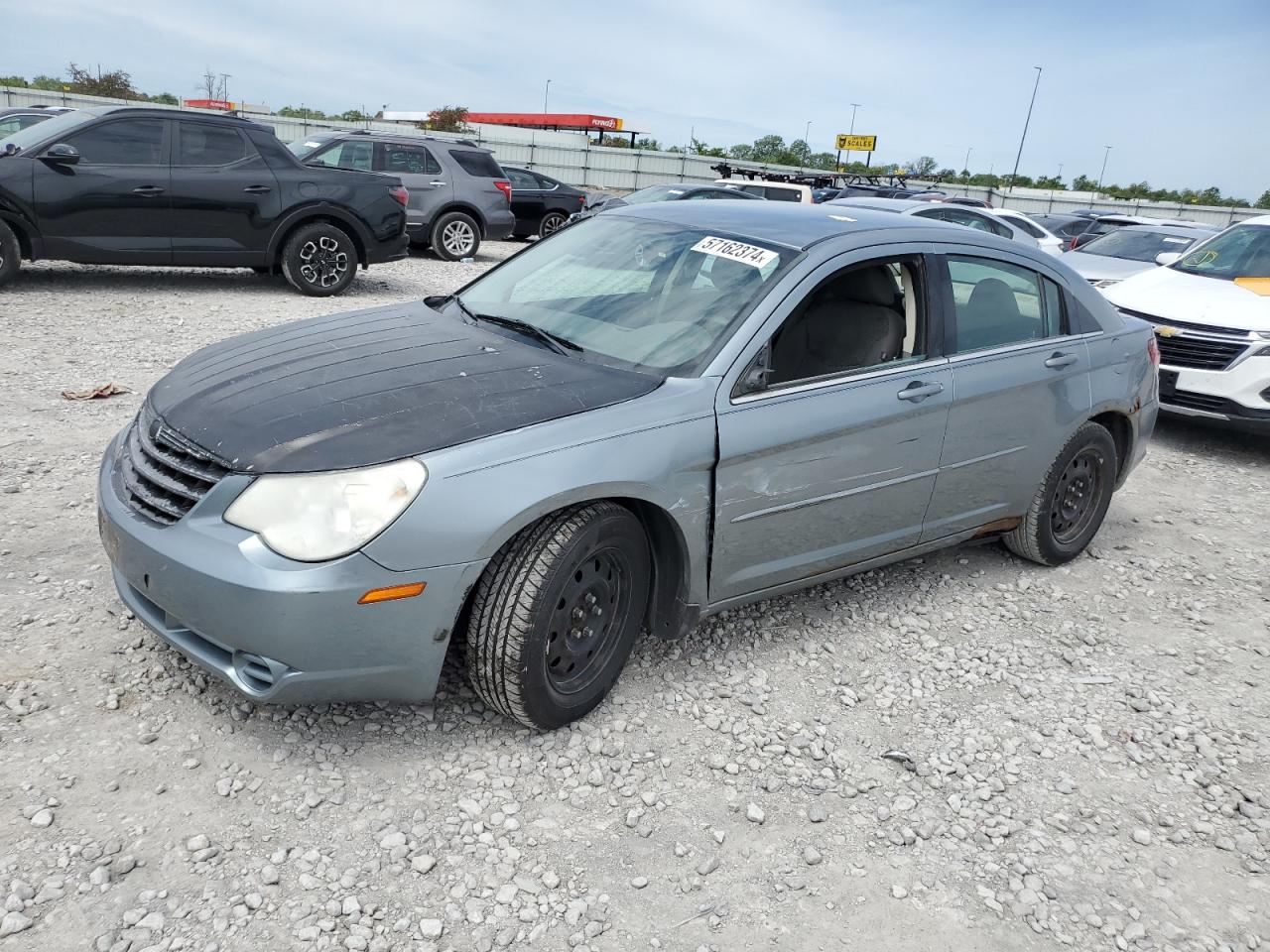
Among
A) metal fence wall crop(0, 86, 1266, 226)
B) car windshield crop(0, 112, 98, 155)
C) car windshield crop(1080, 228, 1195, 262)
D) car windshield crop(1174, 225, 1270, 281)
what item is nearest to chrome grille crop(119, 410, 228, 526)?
car windshield crop(0, 112, 98, 155)

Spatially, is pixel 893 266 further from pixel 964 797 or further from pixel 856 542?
pixel 964 797

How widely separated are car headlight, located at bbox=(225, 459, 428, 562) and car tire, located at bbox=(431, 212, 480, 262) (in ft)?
39.1

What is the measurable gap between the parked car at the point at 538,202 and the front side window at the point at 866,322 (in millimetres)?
14139

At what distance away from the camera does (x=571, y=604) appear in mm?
3078

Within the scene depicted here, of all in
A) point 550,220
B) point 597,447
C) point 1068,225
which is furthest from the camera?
point 1068,225

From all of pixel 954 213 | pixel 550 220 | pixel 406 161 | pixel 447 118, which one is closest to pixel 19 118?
pixel 406 161

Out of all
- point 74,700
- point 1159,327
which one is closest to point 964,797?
point 74,700

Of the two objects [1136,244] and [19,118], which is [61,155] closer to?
[19,118]

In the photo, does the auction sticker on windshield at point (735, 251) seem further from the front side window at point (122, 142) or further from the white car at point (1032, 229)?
the white car at point (1032, 229)

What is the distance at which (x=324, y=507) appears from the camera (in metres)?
2.70

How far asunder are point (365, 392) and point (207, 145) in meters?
7.67

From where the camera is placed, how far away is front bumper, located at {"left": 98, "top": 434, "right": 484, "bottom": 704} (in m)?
2.64

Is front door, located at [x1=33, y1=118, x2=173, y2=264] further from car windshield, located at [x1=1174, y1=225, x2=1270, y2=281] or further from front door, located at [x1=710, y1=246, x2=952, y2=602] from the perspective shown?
car windshield, located at [x1=1174, y1=225, x2=1270, y2=281]

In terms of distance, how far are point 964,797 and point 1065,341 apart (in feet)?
7.60
